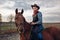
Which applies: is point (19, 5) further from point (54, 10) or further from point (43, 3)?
point (54, 10)

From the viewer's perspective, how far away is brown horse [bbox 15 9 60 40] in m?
1.37

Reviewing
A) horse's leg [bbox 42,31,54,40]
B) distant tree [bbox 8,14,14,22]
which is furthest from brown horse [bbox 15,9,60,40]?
distant tree [bbox 8,14,14,22]

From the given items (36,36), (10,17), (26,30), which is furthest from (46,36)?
(10,17)

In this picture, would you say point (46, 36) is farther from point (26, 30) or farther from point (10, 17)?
point (10, 17)

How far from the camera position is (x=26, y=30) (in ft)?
4.95

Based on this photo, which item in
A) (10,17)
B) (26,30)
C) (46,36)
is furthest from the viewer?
(10,17)

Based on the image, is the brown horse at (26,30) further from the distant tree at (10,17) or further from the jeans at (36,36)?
the distant tree at (10,17)

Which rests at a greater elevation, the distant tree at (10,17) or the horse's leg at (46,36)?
the distant tree at (10,17)

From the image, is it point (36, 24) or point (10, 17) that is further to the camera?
point (10, 17)

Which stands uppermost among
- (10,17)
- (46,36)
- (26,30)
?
(10,17)

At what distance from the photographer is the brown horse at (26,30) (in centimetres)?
137

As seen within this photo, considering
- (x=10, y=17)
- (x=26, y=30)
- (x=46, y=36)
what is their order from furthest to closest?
1. (x=10, y=17)
2. (x=46, y=36)
3. (x=26, y=30)

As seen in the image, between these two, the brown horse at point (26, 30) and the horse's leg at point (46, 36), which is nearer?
the brown horse at point (26, 30)

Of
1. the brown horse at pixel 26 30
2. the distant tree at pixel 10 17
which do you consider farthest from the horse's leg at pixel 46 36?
the distant tree at pixel 10 17
